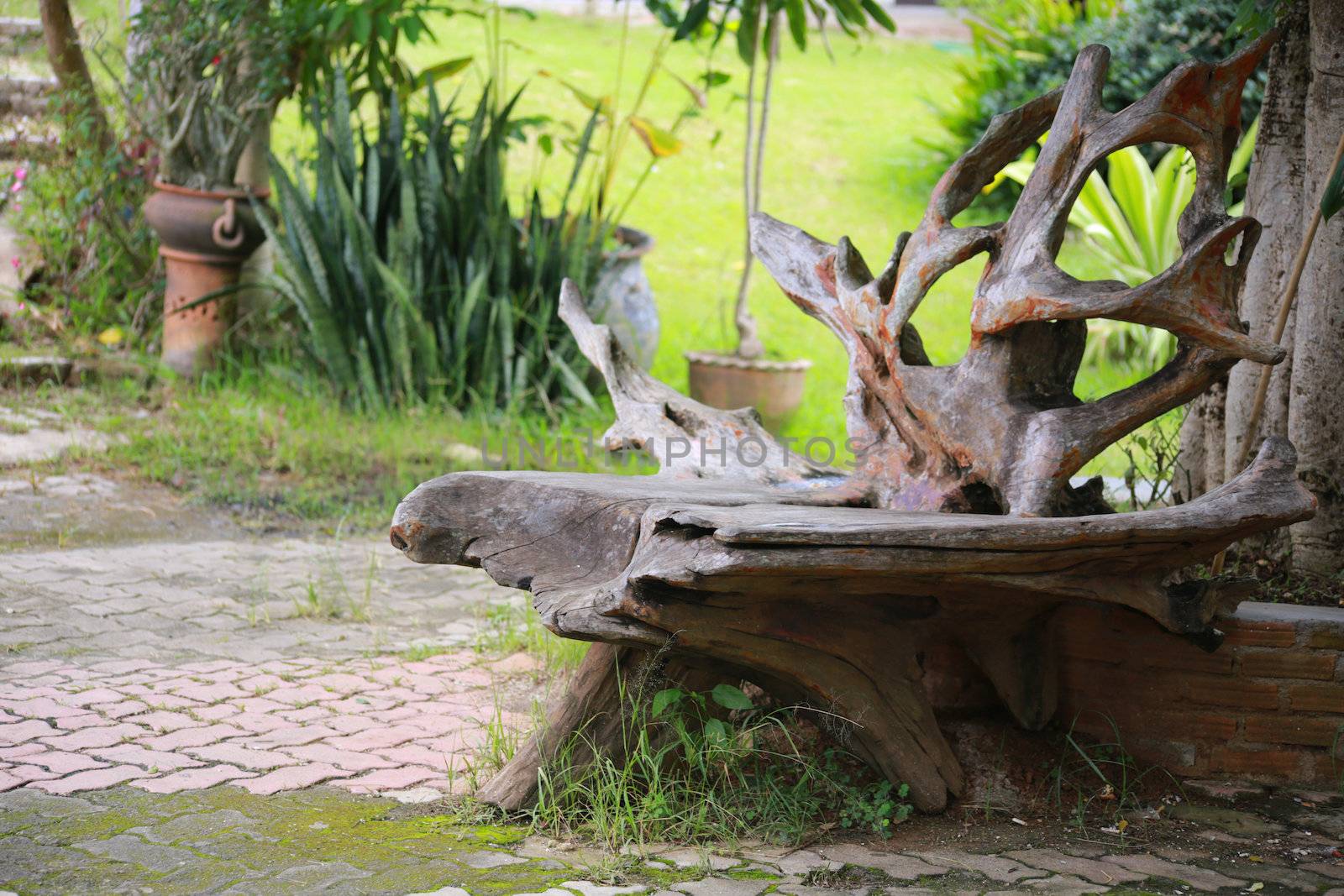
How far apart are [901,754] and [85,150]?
576 centimetres

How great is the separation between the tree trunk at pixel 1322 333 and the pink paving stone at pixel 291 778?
2.36 metres

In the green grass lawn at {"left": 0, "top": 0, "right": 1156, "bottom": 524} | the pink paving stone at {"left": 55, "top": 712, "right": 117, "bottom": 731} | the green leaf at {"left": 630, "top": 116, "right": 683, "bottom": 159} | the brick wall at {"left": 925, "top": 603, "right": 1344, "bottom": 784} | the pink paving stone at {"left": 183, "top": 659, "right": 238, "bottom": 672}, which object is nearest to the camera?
the brick wall at {"left": 925, "top": 603, "right": 1344, "bottom": 784}

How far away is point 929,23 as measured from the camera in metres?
16.5

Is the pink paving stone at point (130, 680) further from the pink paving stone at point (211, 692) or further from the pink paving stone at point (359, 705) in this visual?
the pink paving stone at point (359, 705)

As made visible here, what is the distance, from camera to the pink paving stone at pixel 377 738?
2.89 m

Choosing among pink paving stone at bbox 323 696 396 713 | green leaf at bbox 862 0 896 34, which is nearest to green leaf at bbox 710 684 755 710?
pink paving stone at bbox 323 696 396 713

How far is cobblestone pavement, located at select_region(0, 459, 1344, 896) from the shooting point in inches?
86.1

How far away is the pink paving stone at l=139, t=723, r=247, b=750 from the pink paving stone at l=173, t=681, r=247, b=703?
0.64 feet

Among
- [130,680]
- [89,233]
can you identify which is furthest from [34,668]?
[89,233]

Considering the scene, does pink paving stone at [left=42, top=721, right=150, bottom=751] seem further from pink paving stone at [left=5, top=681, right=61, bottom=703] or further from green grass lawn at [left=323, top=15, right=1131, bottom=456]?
green grass lawn at [left=323, top=15, right=1131, bottom=456]

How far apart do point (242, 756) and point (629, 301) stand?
4.30m

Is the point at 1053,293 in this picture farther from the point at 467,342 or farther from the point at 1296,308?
the point at 467,342

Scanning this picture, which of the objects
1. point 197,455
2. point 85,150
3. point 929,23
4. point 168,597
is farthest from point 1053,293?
point 929,23

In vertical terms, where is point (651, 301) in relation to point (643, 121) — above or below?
below
